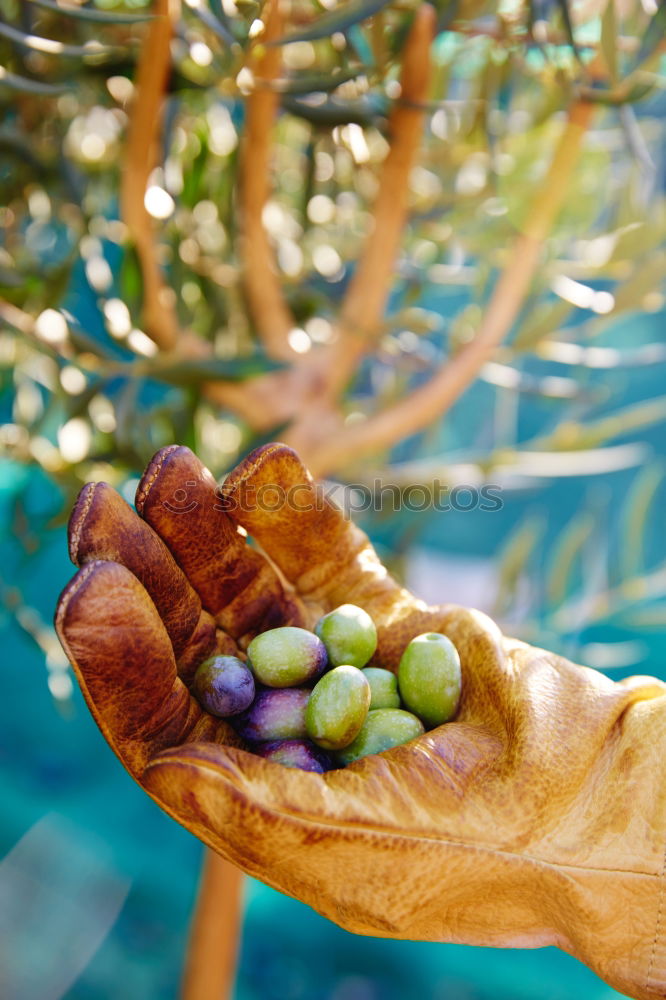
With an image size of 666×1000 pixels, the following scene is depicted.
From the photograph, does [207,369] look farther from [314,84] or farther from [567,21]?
[567,21]

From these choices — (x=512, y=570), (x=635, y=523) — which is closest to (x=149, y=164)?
(x=512, y=570)

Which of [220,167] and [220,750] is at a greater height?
[220,167]

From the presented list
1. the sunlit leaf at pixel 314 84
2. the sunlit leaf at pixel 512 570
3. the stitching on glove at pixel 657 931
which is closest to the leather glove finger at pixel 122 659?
the stitching on glove at pixel 657 931

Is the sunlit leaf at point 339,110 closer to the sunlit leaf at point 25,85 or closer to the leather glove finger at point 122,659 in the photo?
the sunlit leaf at point 25,85

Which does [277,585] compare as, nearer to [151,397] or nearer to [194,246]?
[194,246]

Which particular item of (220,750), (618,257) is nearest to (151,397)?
(618,257)

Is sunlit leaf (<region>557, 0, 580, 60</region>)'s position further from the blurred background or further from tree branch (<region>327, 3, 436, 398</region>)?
tree branch (<region>327, 3, 436, 398</region>)
